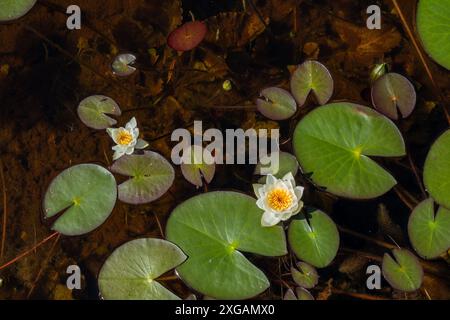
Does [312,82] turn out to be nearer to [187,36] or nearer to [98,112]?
[187,36]

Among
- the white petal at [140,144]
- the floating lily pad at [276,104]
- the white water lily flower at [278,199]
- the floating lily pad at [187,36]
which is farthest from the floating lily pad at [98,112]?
the white water lily flower at [278,199]

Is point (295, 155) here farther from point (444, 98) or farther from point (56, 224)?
point (56, 224)

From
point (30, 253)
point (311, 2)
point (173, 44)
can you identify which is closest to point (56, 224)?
point (30, 253)

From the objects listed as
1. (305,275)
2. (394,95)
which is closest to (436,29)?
(394,95)

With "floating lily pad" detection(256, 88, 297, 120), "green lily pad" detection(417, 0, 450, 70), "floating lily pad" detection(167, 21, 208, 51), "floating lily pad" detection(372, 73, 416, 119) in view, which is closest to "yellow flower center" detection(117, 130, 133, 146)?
"floating lily pad" detection(167, 21, 208, 51)

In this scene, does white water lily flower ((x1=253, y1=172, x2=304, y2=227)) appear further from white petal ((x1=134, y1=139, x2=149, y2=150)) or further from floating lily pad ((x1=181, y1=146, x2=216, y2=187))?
white petal ((x1=134, y1=139, x2=149, y2=150))

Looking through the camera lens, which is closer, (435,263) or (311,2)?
(435,263)
